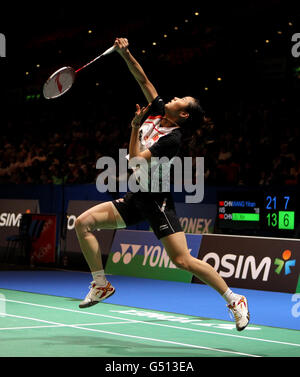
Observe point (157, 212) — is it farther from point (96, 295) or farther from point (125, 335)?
point (125, 335)

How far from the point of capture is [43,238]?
1431cm

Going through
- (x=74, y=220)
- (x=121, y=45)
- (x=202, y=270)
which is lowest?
(x=202, y=270)

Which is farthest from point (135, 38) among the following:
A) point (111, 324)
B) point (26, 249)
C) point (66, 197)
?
point (111, 324)

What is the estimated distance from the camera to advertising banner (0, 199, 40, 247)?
15.2 m

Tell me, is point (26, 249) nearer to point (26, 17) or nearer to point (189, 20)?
point (189, 20)

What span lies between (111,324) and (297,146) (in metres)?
8.09

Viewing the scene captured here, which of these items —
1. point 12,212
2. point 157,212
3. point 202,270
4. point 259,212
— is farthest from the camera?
point 12,212

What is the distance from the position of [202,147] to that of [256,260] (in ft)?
18.1

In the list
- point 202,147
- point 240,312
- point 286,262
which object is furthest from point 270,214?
point 240,312

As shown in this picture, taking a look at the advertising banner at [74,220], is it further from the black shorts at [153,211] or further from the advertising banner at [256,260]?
the black shorts at [153,211]

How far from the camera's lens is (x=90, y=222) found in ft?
20.4

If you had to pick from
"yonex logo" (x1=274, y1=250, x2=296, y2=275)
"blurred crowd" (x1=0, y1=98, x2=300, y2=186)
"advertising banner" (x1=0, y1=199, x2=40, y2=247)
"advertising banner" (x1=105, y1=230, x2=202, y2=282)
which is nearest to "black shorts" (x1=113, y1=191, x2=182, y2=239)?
"yonex logo" (x1=274, y1=250, x2=296, y2=275)

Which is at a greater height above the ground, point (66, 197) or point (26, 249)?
point (66, 197)
